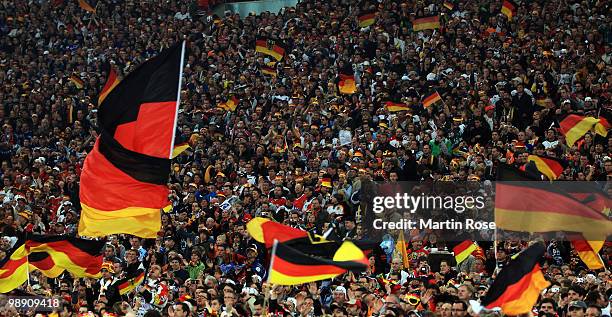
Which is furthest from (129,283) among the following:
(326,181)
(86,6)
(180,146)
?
(86,6)

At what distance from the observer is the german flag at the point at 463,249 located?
1778cm

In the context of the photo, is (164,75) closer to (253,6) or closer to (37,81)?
(37,81)

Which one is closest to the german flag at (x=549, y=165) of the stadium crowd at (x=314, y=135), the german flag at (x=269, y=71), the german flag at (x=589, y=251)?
the stadium crowd at (x=314, y=135)

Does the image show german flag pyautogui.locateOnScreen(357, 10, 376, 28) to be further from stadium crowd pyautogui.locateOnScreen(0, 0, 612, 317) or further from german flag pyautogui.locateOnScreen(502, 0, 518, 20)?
german flag pyautogui.locateOnScreen(502, 0, 518, 20)

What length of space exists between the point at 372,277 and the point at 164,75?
465cm

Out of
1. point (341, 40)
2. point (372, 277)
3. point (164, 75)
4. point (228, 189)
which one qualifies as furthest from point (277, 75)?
point (164, 75)

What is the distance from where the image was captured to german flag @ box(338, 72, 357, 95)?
81.0ft

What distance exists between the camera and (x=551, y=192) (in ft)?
47.7

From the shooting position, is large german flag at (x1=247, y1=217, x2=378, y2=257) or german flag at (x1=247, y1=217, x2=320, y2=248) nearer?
large german flag at (x1=247, y1=217, x2=378, y2=257)

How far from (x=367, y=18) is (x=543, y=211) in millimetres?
13695

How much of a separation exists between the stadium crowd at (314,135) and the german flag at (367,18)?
0.23 m

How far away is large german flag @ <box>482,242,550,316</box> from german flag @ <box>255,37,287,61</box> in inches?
617

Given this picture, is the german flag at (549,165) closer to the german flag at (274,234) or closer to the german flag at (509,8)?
the german flag at (274,234)

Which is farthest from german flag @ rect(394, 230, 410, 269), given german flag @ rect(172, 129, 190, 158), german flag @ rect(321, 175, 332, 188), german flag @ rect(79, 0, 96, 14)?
german flag @ rect(79, 0, 96, 14)
